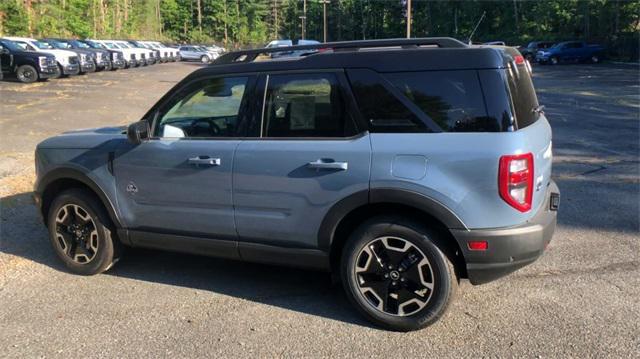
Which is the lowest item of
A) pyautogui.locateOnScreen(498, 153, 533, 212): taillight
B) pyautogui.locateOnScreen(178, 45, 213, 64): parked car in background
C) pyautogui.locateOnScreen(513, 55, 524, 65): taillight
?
pyautogui.locateOnScreen(498, 153, 533, 212): taillight

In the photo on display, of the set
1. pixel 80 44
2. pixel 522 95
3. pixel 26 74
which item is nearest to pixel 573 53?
pixel 80 44

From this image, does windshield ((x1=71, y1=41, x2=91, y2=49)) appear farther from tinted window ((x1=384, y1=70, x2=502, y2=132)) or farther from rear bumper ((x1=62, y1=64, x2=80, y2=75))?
tinted window ((x1=384, y1=70, x2=502, y2=132))

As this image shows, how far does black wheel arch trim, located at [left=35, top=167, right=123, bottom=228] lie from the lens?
15.4ft

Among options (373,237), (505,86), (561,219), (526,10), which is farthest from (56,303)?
(526,10)

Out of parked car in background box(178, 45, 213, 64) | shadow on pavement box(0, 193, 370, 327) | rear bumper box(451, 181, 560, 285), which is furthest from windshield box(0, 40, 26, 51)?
parked car in background box(178, 45, 213, 64)

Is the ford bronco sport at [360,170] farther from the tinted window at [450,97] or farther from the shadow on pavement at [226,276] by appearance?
the shadow on pavement at [226,276]

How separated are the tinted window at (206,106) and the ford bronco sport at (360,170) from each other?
0.6 inches

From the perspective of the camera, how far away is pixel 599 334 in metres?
3.71

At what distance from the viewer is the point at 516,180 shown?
3.54 meters

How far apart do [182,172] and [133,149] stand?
0.53 m

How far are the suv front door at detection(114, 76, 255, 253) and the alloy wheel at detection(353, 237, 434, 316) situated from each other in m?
1.04

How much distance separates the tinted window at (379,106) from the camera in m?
3.77

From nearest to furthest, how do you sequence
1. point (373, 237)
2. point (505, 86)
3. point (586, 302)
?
point (505, 86)
point (373, 237)
point (586, 302)

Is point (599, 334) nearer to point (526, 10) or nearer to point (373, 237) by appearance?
point (373, 237)
